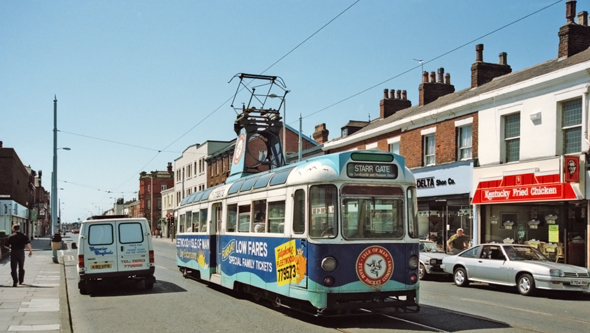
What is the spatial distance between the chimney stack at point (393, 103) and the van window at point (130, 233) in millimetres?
21166

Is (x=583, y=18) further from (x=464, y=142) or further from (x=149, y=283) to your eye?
(x=149, y=283)

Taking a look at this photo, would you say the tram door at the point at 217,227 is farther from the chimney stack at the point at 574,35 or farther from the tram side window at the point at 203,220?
the chimney stack at the point at 574,35

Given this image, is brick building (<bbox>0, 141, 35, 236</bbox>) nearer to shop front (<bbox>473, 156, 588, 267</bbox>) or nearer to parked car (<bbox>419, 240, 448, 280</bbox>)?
parked car (<bbox>419, 240, 448, 280</bbox>)

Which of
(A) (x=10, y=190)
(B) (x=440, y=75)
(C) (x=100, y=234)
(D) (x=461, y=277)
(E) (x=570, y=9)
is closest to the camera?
(C) (x=100, y=234)

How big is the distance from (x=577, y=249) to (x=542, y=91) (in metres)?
5.54

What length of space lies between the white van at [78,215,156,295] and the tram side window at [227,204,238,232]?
125 inches

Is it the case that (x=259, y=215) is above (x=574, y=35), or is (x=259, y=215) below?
below

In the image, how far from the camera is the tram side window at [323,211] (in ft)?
33.3

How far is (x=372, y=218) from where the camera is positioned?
1041cm

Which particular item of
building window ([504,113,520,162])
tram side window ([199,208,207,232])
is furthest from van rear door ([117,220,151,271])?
building window ([504,113,520,162])

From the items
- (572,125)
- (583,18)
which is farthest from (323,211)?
(583,18)

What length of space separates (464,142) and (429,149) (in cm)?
257

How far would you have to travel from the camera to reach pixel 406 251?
10.5 m

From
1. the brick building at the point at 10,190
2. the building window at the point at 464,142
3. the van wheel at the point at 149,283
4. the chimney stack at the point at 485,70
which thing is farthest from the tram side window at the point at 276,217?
the brick building at the point at 10,190
